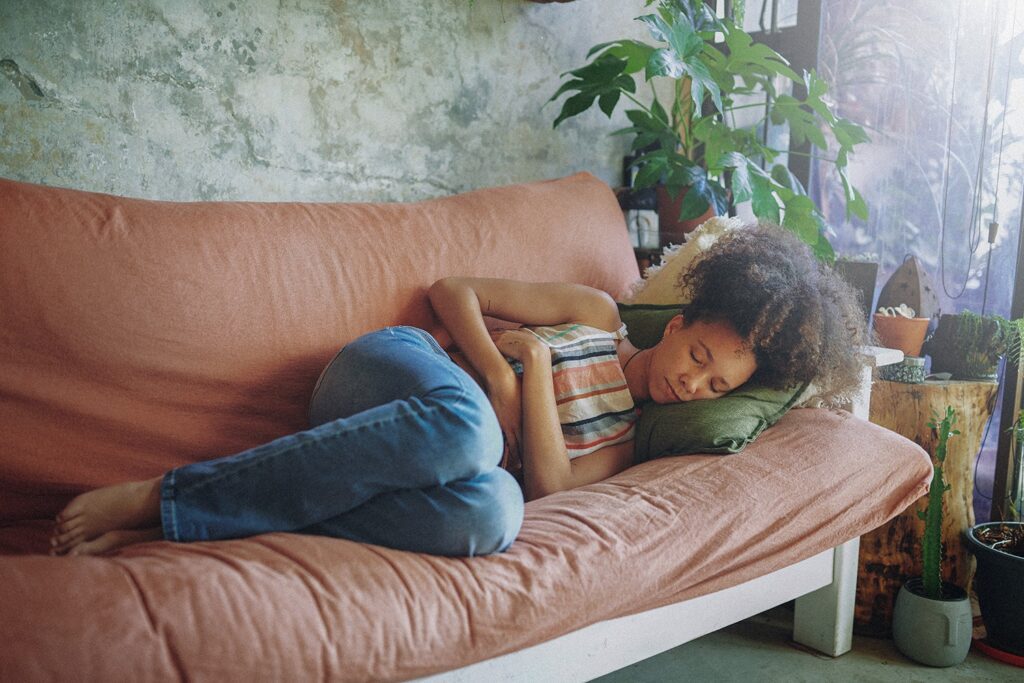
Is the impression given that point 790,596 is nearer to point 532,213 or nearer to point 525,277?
point 525,277

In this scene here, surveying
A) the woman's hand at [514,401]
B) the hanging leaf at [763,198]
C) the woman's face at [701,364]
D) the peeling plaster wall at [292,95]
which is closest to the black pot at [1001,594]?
the woman's face at [701,364]

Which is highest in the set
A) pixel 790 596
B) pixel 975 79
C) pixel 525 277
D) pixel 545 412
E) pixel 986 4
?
pixel 986 4

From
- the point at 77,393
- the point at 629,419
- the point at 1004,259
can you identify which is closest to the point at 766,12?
the point at 1004,259

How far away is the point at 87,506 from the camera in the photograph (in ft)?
3.71

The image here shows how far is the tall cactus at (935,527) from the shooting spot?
178cm

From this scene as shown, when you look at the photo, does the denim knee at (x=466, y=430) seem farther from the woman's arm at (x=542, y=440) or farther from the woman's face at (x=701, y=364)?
the woman's face at (x=701, y=364)

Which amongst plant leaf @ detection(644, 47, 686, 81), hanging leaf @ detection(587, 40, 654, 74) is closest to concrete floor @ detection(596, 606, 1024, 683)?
plant leaf @ detection(644, 47, 686, 81)

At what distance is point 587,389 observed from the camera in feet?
5.17

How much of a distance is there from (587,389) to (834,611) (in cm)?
81

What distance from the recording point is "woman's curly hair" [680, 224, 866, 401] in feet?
5.08

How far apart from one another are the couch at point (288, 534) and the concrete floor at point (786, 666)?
75 millimetres

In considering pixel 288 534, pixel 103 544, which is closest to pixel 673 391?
pixel 288 534

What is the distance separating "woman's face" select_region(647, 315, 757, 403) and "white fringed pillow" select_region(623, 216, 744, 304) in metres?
0.27

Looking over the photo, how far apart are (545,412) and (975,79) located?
1597 millimetres
